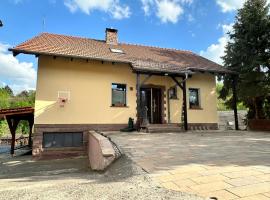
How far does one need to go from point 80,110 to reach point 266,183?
31.3 ft

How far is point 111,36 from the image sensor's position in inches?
619

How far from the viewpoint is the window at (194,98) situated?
14232 mm

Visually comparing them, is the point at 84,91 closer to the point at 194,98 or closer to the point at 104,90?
the point at 104,90

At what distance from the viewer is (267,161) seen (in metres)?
5.16

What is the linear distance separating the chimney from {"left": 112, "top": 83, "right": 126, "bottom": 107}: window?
3.81 m

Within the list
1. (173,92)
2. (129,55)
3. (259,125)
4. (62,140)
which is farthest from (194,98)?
(62,140)

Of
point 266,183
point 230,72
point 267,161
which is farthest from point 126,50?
point 266,183

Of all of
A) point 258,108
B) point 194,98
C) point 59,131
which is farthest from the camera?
point 258,108

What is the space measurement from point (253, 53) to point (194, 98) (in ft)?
13.5

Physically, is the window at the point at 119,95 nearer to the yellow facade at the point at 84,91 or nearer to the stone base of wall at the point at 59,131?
the yellow facade at the point at 84,91

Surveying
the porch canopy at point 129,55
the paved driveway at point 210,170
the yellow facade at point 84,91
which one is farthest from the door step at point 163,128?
Answer: the paved driveway at point 210,170

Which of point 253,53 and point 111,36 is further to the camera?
point 111,36

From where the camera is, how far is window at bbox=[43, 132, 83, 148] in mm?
11445

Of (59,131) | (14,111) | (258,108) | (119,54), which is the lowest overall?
(59,131)
